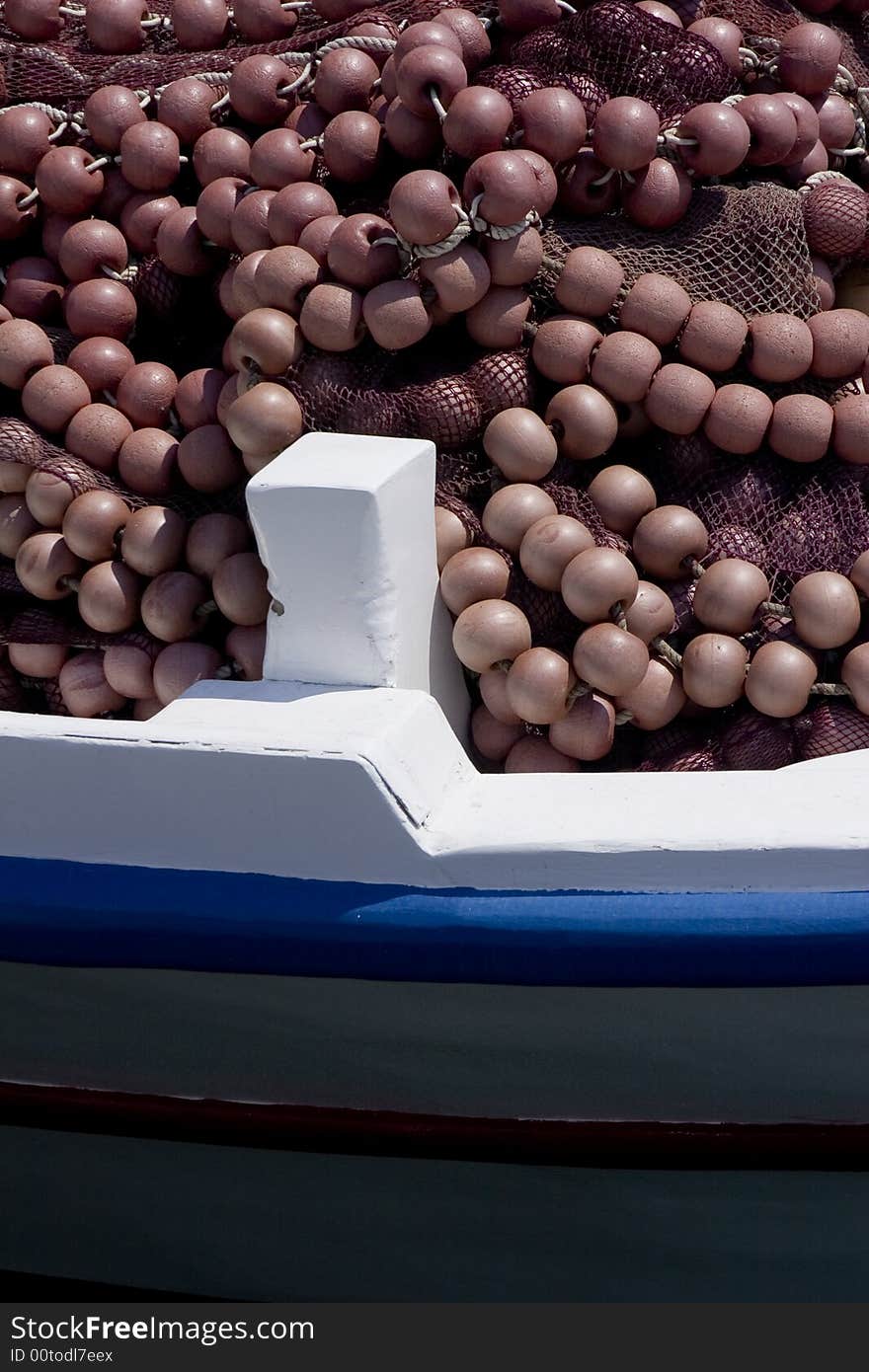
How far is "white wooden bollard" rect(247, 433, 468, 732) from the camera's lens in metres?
1.92

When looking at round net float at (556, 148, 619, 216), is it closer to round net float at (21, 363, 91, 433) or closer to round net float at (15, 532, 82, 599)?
round net float at (21, 363, 91, 433)

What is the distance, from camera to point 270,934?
5.90ft

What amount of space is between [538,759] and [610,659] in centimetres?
22

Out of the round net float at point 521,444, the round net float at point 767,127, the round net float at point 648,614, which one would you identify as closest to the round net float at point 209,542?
the round net float at point 521,444

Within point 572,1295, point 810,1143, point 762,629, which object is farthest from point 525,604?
point 572,1295

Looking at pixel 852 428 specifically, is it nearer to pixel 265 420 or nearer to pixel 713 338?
pixel 713 338

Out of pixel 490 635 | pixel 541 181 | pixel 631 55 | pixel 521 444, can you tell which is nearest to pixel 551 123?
pixel 541 181

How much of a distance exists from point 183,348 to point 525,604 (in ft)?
3.14

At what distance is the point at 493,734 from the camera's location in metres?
2.25

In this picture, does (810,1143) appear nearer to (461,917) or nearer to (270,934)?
(461,917)

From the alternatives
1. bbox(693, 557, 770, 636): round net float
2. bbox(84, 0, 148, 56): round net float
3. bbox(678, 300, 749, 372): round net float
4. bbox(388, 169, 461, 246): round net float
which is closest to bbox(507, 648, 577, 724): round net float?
bbox(693, 557, 770, 636): round net float

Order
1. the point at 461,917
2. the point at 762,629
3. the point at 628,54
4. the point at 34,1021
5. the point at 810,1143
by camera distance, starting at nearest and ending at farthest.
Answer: the point at 461,917, the point at 810,1143, the point at 34,1021, the point at 762,629, the point at 628,54

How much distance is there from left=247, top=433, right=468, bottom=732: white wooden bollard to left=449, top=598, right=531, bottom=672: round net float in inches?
3.7

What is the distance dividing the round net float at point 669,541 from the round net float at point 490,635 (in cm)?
25
